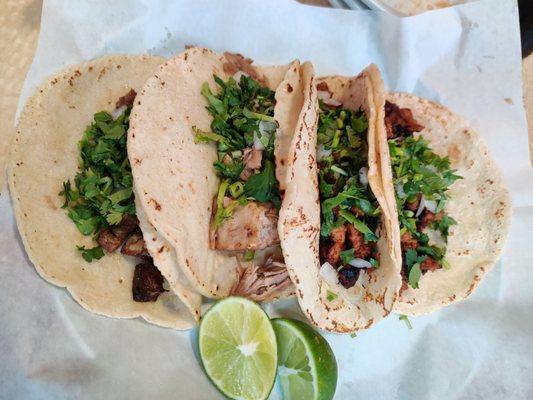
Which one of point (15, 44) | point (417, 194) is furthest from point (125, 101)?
point (417, 194)

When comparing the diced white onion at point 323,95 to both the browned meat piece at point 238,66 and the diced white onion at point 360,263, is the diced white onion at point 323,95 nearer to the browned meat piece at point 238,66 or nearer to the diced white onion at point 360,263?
the browned meat piece at point 238,66

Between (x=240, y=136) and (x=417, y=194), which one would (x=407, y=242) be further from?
(x=240, y=136)

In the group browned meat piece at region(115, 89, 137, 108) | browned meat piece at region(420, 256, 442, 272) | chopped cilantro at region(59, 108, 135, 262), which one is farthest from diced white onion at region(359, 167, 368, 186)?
browned meat piece at region(115, 89, 137, 108)

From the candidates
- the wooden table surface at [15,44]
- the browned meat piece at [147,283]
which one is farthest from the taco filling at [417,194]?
the browned meat piece at [147,283]

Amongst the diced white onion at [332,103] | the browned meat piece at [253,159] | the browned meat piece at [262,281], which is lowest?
the browned meat piece at [262,281]

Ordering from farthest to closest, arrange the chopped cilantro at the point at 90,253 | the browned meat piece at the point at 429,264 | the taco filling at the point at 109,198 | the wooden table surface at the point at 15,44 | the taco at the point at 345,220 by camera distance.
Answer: the wooden table surface at the point at 15,44 < the browned meat piece at the point at 429,264 < the chopped cilantro at the point at 90,253 < the taco filling at the point at 109,198 < the taco at the point at 345,220

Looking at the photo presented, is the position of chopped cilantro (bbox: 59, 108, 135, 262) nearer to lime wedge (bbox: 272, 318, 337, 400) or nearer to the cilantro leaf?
the cilantro leaf

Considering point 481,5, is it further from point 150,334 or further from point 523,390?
point 150,334
